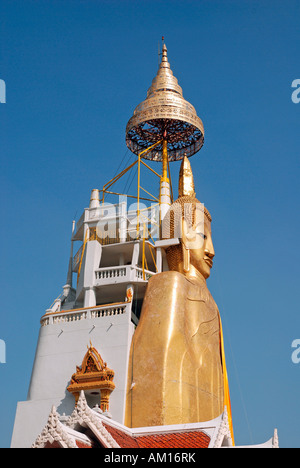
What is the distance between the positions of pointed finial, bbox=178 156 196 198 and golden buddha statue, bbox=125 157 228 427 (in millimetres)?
760

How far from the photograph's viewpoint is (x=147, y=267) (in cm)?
3012

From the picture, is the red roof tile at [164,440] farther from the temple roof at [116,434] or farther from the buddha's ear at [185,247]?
the buddha's ear at [185,247]

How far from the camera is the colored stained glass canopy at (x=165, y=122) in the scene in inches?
1228

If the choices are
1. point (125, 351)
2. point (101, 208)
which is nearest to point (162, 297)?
point (125, 351)

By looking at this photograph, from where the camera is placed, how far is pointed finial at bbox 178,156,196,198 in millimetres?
28484

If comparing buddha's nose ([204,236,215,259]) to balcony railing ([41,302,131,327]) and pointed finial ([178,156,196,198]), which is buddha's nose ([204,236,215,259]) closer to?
pointed finial ([178,156,196,198])

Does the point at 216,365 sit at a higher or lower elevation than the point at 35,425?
higher

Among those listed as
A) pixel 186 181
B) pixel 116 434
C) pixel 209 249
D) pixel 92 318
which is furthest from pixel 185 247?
pixel 116 434

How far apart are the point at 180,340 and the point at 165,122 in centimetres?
1190

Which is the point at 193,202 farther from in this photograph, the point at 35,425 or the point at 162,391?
the point at 35,425
